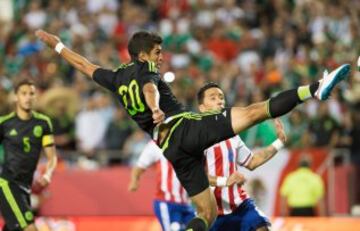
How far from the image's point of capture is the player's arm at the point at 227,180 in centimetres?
1060

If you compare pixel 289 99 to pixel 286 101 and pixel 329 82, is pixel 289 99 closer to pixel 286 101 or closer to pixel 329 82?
pixel 286 101

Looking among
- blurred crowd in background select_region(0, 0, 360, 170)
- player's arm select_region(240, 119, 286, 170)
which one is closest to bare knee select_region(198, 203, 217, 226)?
player's arm select_region(240, 119, 286, 170)

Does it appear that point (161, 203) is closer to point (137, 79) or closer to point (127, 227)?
point (127, 227)

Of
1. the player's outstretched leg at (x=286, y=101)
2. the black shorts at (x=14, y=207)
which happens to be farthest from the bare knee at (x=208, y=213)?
the black shorts at (x=14, y=207)

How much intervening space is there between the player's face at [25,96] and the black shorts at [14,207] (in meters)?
0.99

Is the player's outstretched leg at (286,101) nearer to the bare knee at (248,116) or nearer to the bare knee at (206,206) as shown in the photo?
the bare knee at (248,116)

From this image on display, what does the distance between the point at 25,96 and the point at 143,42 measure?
2.70m

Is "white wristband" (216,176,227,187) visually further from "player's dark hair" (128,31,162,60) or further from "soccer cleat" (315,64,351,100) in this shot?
"soccer cleat" (315,64,351,100)

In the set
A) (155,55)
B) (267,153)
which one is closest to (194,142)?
(155,55)

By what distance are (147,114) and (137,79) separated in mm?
376

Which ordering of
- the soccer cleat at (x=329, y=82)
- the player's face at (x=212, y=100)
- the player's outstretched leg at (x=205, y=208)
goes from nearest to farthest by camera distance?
the soccer cleat at (x=329, y=82) → the player's outstretched leg at (x=205, y=208) → the player's face at (x=212, y=100)

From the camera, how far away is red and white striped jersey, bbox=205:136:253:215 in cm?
1095

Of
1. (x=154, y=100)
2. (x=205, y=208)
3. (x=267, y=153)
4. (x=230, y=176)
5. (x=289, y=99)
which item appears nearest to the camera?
(x=289, y=99)

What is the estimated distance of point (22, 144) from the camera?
499 inches
